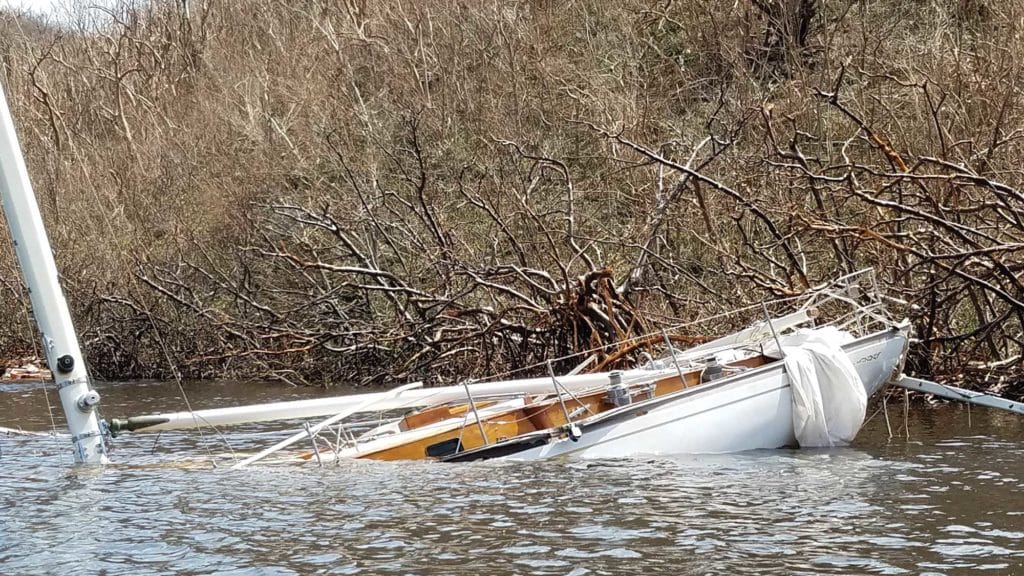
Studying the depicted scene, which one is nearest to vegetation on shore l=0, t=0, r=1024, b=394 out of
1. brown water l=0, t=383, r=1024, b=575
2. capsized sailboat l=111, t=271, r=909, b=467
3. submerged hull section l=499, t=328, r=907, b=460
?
capsized sailboat l=111, t=271, r=909, b=467

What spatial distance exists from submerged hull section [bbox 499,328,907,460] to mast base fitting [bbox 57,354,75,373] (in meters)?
4.38

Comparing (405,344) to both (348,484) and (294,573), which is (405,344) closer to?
(348,484)

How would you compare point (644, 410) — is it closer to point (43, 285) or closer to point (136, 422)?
point (136, 422)

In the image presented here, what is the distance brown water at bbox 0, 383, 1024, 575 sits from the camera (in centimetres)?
1097

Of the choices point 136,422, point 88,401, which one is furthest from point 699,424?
point 88,401

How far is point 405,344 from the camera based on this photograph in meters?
26.0

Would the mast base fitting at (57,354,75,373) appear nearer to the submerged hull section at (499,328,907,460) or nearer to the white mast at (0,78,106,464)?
the white mast at (0,78,106,464)

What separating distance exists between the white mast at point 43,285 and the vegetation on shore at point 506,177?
22.7 ft

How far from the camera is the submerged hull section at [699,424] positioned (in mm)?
15383

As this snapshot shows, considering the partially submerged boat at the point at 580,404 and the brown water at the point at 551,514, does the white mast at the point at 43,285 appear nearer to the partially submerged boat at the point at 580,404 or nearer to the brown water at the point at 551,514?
the partially submerged boat at the point at 580,404

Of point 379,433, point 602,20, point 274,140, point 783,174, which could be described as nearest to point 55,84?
point 274,140

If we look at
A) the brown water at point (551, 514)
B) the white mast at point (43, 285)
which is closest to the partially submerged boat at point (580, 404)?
the white mast at point (43, 285)

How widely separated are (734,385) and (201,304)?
55.5 feet

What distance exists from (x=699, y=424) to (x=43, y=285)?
732cm
